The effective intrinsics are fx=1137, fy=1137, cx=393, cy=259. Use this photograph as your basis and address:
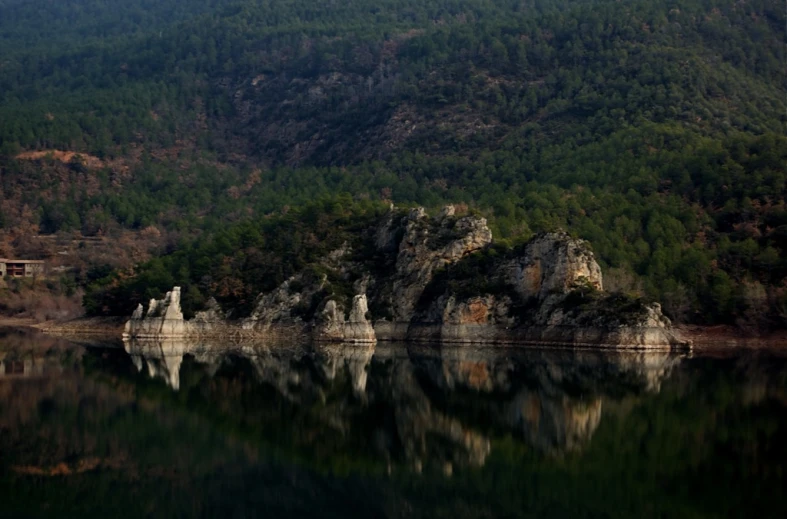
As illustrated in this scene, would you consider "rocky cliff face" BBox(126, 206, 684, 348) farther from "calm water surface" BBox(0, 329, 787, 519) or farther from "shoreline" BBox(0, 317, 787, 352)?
"calm water surface" BBox(0, 329, 787, 519)

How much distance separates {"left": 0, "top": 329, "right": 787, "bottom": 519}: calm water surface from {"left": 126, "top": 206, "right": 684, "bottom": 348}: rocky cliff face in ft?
64.4

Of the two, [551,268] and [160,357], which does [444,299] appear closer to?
[551,268]

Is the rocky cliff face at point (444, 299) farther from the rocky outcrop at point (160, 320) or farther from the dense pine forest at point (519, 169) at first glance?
the dense pine forest at point (519, 169)

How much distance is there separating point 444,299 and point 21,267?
201ft

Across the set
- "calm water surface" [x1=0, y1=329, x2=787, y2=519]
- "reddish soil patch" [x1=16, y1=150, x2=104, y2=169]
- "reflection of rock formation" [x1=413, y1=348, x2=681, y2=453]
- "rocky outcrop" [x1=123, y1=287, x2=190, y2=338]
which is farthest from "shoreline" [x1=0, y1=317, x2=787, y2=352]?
"reddish soil patch" [x1=16, y1=150, x2=104, y2=169]

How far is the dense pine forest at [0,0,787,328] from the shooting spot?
359ft

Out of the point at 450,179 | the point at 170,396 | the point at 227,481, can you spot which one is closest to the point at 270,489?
the point at 227,481

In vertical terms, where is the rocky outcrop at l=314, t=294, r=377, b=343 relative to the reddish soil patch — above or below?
above

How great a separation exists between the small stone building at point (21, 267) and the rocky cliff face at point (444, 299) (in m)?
37.2

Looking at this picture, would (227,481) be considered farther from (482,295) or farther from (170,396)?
(482,295)

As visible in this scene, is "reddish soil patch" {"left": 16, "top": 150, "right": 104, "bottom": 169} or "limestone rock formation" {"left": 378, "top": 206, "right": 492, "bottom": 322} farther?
"reddish soil patch" {"left": 16, "top": 150, "right": 104, "bottom": 169}

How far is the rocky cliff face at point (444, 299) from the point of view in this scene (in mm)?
92062

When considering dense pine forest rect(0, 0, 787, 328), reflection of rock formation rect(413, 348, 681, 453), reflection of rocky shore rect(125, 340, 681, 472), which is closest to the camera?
reflection of rocky shore rect(125, 340, 681, 472)

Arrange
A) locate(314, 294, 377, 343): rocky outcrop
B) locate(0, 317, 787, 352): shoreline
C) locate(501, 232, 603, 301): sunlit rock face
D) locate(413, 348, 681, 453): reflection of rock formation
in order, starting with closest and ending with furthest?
locate(413, 348, 681, 453): reflection of rock formation → locate(0, 317, 787, 352): shoreline → locate(501, 232, 603, 301): sunlit rock face → locate(314, 294, 377, 343): rocky outcrop
